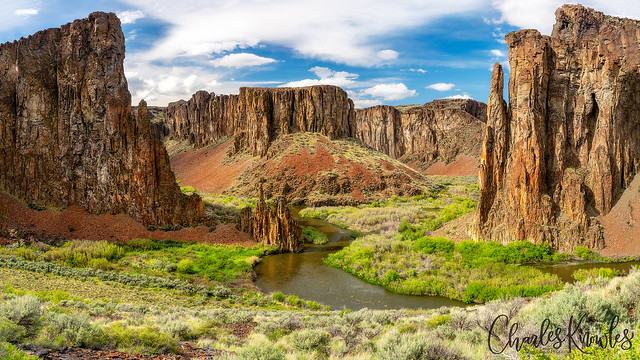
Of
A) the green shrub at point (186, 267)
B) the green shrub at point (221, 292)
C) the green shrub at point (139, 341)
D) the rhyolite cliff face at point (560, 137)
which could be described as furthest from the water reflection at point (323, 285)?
the green shrub at point (139, 341)

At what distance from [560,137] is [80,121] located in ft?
122

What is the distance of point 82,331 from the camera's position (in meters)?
9.26

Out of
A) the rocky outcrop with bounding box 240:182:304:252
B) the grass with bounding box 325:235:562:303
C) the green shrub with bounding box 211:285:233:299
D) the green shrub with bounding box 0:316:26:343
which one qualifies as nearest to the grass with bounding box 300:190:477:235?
the grass with bounding box 325:235:562:303

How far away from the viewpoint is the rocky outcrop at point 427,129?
110 m

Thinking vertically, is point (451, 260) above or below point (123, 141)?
below

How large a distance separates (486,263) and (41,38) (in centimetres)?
3953

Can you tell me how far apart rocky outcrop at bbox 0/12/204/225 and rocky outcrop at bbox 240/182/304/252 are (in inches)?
357

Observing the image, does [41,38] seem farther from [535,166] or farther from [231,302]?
[535,166]

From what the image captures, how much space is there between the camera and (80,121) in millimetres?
34625

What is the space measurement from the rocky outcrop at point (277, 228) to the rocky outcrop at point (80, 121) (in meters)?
9.06

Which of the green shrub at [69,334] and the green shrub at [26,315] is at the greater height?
the green shrub at [26,315]

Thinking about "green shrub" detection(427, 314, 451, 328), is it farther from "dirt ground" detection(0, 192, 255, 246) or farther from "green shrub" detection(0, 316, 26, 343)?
"dirt ground" detection(0, 192, 255, 246)

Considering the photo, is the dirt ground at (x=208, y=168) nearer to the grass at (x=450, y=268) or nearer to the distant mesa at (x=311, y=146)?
the distant mesa at (x=311, y=146)

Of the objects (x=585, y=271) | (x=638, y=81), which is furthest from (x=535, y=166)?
(x=638, y=81)
